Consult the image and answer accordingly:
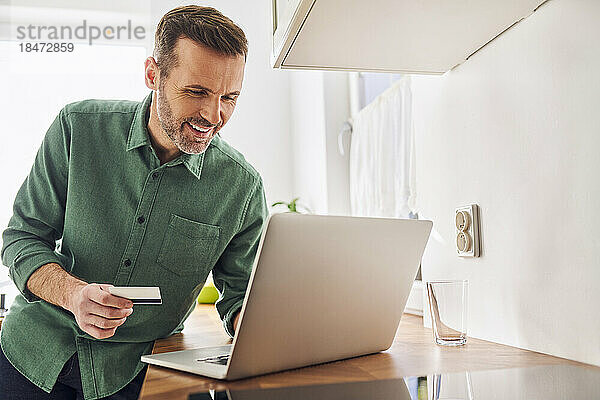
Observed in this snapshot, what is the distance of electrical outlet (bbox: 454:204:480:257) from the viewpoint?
1.07 m

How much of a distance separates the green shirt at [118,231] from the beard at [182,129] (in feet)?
0.13

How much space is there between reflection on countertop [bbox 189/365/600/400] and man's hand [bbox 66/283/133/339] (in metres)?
0.30

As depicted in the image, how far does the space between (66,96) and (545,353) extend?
3036 millimetres

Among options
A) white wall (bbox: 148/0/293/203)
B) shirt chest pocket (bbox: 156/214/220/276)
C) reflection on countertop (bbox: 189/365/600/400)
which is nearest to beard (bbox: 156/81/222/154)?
shirt chest pocket (bbox: 156/214/220/276)

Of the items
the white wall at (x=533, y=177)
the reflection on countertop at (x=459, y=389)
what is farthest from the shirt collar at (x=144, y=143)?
the reflection on countertop at (x=459, y=389)

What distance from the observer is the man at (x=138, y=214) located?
1143mm

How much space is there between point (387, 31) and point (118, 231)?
0.66 metres

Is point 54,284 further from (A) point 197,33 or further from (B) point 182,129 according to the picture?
(A) point 197,33

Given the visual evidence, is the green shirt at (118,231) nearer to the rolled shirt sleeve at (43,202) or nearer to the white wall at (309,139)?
the rolled shirt sleeve at (43,202)

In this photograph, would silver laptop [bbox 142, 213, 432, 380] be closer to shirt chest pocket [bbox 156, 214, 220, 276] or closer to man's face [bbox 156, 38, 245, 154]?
shirt chest pocket [bbox 156, 214, 220, 276]

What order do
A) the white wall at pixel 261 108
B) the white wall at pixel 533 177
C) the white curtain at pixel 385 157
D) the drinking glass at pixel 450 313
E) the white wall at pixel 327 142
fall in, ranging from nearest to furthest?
the white wall at pixel 533 177 < the drinking glass at pixel 450 313 < the white curtain at pixel 385 157 < the white wall at pixel 327 142 < the white wall at pixel 261 108

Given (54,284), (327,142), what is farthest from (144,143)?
(327,142)

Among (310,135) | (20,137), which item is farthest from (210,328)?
(20,137)

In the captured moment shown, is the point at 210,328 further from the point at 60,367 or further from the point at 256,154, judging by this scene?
the point at 256,154
